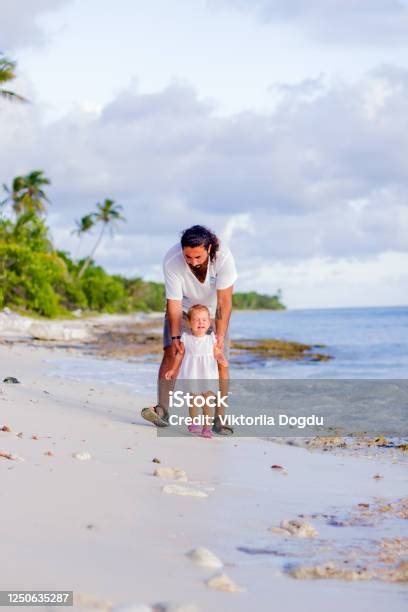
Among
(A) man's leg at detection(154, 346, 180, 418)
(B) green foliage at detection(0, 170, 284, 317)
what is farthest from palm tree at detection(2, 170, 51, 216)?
(A) man's leg at detection(154, 346, 180, 418)

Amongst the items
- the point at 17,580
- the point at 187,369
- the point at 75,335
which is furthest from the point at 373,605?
the point at 75,335

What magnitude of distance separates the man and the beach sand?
820 millimetres

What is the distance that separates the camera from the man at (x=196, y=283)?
6.13m

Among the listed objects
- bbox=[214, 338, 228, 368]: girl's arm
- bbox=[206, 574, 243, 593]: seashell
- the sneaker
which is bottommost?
the sneaker

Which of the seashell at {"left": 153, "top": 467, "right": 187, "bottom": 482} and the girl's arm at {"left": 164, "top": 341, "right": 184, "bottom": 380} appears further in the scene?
the girl's arm at {"left": 164, "top": 341, "right": 184, "bottom": 380}

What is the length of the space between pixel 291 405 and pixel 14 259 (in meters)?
36.4

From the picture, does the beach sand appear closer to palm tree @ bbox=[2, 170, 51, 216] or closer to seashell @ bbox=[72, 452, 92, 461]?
seashell @ bbox=[72, 452, 92, 461]

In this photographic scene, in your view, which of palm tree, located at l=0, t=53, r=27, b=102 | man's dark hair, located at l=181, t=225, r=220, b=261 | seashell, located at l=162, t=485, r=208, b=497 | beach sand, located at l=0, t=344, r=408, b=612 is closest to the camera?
beach sand, located at l=0, t=344, r=408, b=612

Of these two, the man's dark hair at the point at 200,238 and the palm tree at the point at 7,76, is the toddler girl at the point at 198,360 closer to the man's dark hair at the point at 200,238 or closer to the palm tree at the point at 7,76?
the man's dark hair at the point at 200,238

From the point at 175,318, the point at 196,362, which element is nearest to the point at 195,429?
the point at 196,362

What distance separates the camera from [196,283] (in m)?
6.42

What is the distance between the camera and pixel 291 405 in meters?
9.63

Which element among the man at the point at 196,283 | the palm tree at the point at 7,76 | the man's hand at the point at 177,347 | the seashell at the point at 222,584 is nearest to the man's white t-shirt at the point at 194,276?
the man at the point at 196,283

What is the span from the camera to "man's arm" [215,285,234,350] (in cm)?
630
